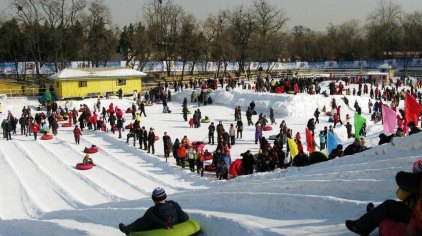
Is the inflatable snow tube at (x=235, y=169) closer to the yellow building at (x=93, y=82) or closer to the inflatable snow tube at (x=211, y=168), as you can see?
the inflatable snow tube at (x=211, y=168)

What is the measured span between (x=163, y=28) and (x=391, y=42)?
43693 mm

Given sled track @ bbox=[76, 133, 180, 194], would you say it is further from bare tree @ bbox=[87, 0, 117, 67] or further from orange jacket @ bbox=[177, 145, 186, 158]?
bare tree @ bbox=[87, 0, 117, 67]

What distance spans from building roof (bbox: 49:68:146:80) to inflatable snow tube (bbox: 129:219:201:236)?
32238 millimetres

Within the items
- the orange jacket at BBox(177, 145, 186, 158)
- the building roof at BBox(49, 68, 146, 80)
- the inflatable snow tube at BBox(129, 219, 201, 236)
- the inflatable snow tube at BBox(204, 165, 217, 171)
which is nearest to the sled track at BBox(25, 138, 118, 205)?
the orange jacket at BBox(177, 145, 186, 158)

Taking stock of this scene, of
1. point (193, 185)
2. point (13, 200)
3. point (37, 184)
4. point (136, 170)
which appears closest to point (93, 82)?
point (136, 170)

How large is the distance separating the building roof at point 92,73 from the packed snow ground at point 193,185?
5366 mm

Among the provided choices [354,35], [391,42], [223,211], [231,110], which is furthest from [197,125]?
[354,35]

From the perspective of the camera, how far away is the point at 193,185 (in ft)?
52.5

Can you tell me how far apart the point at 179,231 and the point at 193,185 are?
30.4 feet

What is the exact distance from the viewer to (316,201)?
7590mm

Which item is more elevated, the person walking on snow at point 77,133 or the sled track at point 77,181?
the person walking on snow at point 77,133

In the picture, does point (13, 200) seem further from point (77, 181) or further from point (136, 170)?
point (136, 170)

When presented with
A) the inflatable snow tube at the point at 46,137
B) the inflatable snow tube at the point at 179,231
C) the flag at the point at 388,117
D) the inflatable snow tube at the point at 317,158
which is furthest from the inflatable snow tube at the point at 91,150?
the inflatable snow tube at the point at 179,231

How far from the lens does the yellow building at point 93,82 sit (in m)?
37.6
